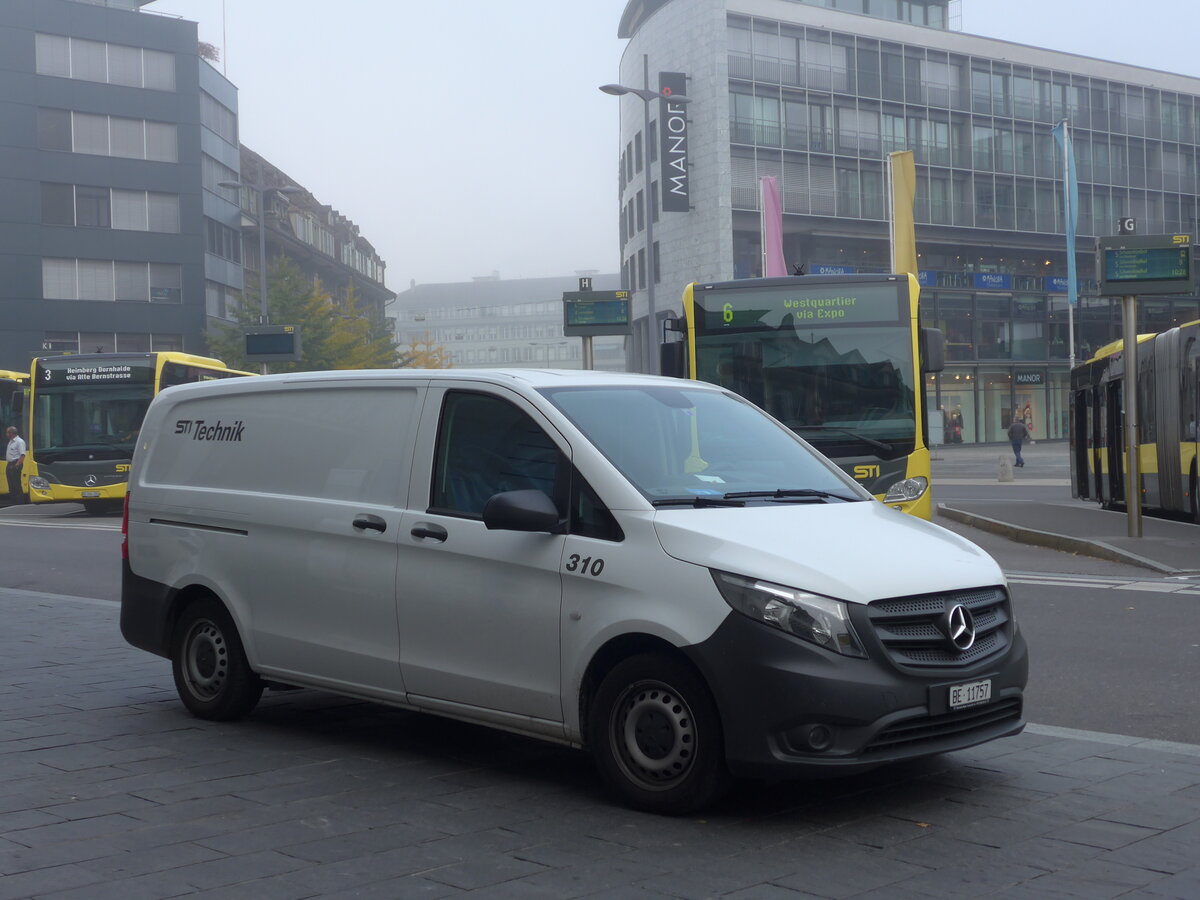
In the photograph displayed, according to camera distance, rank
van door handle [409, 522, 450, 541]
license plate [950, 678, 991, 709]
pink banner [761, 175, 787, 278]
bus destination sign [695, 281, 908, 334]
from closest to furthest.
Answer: license plate [950, 678, 991, 709], van door handle [409, 522, 450, 541], bus destination sign [695, 281, 908, 334], pink banner [761, 175, 787, 278]

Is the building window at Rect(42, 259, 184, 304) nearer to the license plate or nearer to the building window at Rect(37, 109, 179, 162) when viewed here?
the building window at Rect(37, 109, 179, 162)

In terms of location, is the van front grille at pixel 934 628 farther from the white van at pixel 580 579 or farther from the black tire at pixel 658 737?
the black tire at pixel 658 737

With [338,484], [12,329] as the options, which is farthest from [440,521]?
[12,329]

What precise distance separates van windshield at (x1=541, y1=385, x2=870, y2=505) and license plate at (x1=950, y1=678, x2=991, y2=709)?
1057 mm

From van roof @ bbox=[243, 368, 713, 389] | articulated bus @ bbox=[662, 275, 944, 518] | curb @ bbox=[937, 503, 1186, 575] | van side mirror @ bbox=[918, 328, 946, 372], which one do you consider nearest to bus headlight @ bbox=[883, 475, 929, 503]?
articulated bus @ bbox=[662, 275, 944, 518]

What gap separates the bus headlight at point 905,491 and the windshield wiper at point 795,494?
6.40 m

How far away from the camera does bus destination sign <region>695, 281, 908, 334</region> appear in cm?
1346

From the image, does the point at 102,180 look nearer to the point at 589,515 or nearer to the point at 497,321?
the point at 589,515

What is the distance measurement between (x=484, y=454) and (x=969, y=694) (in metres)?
2.23

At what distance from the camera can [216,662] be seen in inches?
285

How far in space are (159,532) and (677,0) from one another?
5332 centimetres

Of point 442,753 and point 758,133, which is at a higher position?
point 758,133

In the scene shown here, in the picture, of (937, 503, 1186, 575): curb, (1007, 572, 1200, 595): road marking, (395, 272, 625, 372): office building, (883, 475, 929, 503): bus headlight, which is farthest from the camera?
(395, 272, 625, 372): office building

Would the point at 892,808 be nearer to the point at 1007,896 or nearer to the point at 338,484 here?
the point at 1007,896
